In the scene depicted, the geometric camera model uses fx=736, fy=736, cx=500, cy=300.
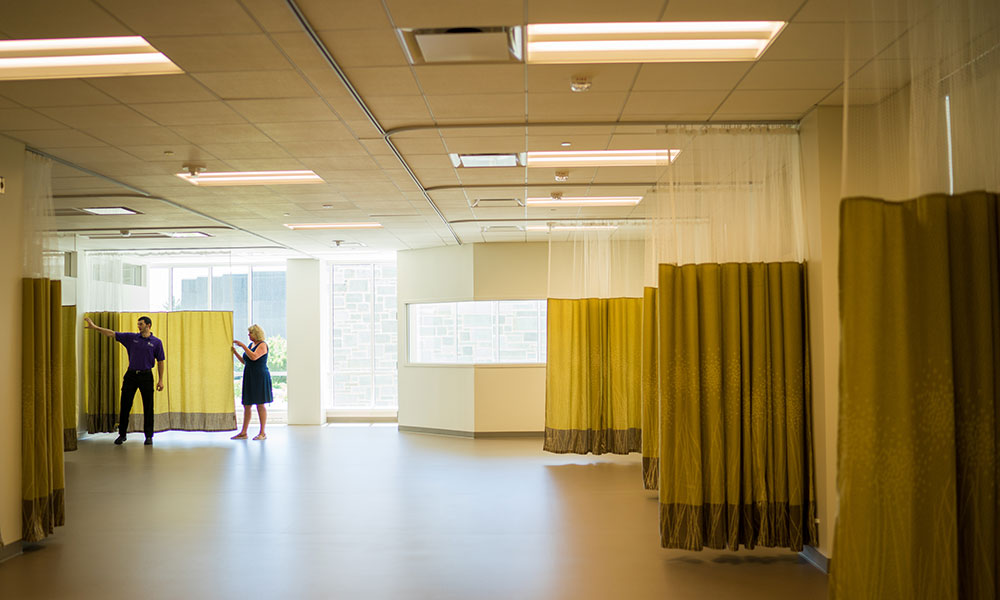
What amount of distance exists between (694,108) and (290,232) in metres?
7.15

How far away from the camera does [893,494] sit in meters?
2.73

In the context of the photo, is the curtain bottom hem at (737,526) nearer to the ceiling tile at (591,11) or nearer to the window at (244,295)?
the ceiling tile at (591,11)

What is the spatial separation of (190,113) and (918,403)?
15.1 ft

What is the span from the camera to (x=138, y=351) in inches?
452

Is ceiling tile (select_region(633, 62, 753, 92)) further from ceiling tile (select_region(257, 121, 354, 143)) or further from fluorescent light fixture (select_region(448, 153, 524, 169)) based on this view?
ceiling tile (select_region(257, 121, 354, 143))

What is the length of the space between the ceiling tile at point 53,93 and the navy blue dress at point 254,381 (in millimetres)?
7821

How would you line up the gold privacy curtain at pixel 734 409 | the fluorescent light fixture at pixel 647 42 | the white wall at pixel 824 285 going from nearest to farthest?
the fluorescent light fixture at pixel 647 42 < the white wall at pixel 824 285 < the gold privacy curtain at pixel 734 409

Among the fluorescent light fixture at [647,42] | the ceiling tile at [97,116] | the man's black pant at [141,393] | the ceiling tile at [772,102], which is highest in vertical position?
the fluorescent light fixture at [647,42]

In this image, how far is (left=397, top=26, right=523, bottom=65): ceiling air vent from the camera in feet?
12.4

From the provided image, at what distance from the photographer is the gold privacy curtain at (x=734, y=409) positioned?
513 cm

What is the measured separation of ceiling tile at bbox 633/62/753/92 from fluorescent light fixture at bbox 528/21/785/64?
0.10 meters

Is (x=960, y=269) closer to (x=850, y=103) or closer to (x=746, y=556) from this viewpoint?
(x=850, y=103)

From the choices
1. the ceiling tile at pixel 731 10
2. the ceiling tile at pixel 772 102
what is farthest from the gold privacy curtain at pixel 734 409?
the ceiling tile at pixel 731 10

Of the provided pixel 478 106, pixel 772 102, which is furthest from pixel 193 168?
pixel 772 102
